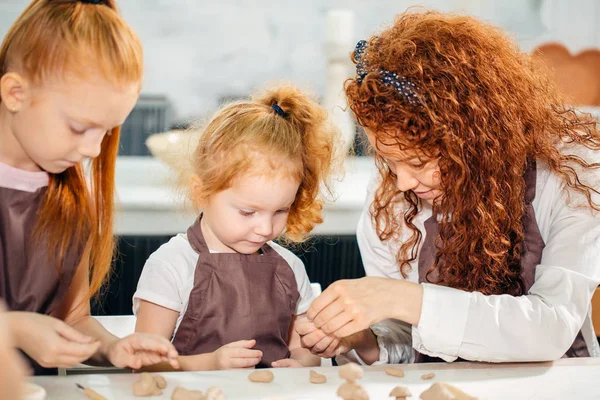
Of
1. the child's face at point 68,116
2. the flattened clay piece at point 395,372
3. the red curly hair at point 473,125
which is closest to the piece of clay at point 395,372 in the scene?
the flattened clay piece at point 395,372

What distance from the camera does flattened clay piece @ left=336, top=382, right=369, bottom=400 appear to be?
1.03 metres

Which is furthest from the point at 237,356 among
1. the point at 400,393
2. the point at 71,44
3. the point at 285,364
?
the point at 71,44

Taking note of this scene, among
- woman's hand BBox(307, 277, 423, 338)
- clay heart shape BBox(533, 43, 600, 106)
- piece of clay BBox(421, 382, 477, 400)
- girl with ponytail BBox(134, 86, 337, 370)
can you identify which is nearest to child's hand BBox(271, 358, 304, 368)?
girl with ponytail BBox(134, 86, 337, 370)

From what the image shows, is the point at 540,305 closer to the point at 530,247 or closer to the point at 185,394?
the point at 530,247

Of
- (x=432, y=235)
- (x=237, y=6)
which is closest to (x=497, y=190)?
(x=432, y=235)

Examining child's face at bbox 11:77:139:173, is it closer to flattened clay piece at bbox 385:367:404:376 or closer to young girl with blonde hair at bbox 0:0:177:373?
young girl with blonde hair at bbox 0:0:177:373

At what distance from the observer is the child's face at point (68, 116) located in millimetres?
1052

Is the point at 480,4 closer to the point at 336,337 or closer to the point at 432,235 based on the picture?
the point at 432,235

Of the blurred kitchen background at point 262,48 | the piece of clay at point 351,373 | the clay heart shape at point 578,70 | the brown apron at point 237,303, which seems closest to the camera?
the piece of clay at point 351,373

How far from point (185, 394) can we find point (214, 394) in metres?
0.04

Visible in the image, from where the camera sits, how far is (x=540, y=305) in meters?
1.26

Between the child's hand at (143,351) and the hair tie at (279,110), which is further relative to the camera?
the hair tie at (279,110)

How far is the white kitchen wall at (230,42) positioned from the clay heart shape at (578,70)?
Answer: 157 millimetres

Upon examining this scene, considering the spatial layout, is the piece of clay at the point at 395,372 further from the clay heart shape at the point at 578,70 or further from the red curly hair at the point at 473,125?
the clay heart shape at the point at 578,70
